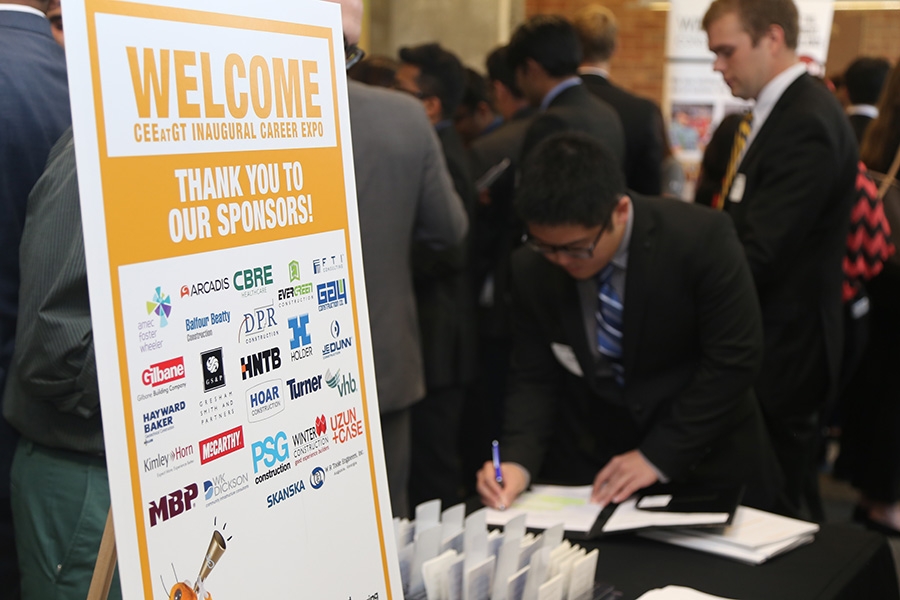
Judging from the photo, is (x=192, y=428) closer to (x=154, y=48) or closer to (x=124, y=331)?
(x=124, y=331)

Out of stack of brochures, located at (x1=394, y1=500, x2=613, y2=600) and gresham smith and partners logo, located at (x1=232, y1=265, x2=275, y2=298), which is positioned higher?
gresham smith and partners logo, located at (x1=232, y1=265, x2=275, y2=298)

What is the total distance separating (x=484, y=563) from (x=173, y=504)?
525 mm

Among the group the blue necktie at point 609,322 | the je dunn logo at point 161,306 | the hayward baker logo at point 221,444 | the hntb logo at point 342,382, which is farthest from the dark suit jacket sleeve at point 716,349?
the je dunn logo at point 161,306

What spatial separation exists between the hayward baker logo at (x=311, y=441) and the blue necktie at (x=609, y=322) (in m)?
0.97

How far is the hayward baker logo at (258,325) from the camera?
1040mm

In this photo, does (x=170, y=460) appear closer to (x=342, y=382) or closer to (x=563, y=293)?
(x=342, y=382)

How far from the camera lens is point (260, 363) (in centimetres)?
106

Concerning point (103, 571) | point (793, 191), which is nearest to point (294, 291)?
point (103, 571)

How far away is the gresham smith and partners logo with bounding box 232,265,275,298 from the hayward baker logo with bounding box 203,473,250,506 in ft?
0.64

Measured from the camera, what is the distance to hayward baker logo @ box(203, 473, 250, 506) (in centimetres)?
99

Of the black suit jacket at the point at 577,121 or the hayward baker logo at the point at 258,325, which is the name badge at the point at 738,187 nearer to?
the black suit jacket at the point at 577,121

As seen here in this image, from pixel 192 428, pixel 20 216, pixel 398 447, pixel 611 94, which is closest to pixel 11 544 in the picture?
pixel 20 216

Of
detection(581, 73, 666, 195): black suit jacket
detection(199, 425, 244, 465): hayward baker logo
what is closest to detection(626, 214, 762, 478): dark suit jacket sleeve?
detection(199, 425, 244, 465): hayward baker logo

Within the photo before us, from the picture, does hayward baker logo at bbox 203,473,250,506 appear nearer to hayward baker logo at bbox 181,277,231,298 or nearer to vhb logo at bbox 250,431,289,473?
vhb logo at bbox 250,431,289,473
